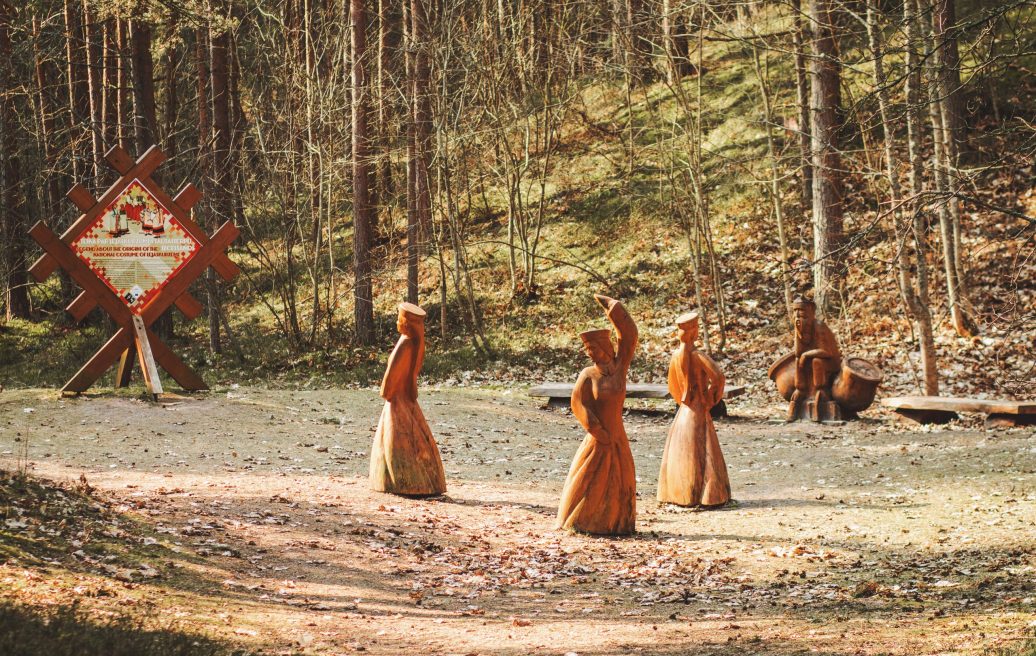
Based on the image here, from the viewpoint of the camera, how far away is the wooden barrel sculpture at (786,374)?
51.5ft

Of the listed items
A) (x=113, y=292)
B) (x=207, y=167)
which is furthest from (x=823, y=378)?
(x=207, y=167)

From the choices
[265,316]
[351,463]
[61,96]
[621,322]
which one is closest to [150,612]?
[621,322]

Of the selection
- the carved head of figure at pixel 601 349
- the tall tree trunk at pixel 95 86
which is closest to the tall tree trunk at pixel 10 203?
the tall tree trunk at pixel 95 86

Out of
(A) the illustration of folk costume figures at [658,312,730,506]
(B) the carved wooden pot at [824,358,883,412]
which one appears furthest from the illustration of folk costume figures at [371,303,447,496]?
(B) the carved wooden pot at [824,358,883,412]

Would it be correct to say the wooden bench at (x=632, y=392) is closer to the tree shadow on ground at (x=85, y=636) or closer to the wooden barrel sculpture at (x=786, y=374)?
the wooden barrel sculpture at (x=786, y=374)

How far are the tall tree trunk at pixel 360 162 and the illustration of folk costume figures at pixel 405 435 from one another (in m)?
11.4

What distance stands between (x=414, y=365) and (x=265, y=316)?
17679 millimetres

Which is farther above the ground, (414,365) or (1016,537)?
(414,365)

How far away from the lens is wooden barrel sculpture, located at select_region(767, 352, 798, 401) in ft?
51.5

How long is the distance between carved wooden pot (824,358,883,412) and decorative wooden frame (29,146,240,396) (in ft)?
29.8

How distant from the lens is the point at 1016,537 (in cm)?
815

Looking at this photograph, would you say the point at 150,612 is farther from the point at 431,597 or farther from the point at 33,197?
the point at 33,197

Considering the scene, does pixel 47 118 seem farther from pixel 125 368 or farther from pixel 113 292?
pixel 125 368

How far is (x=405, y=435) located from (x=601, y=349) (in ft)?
7.73
